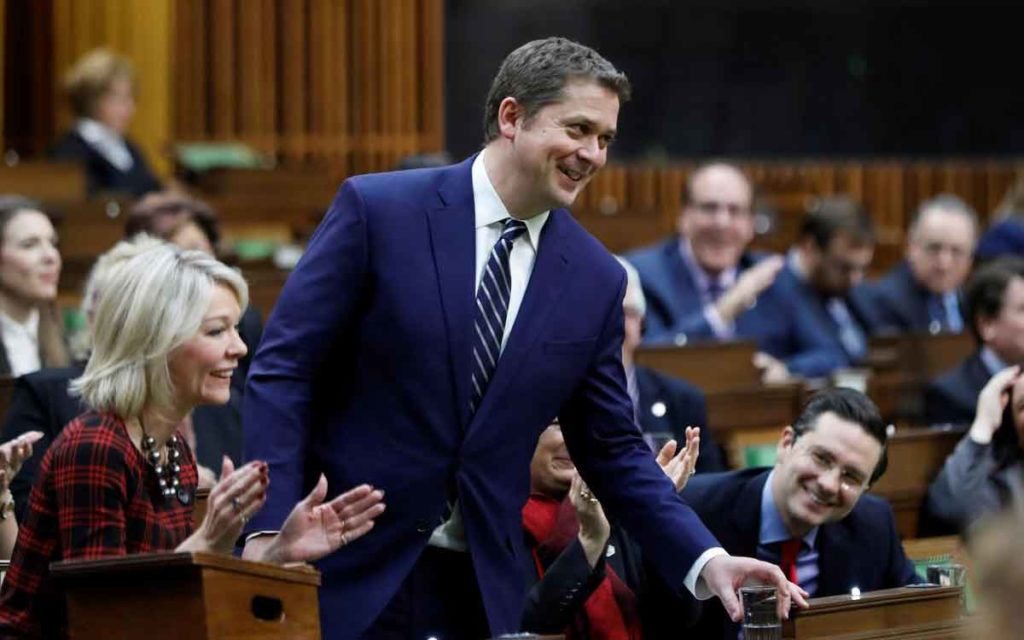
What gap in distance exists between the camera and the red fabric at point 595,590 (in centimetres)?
324

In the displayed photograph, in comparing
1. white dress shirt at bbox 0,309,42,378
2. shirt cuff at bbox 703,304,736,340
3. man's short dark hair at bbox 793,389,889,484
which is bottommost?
man's short dark hair at bbox 793,389,889,484

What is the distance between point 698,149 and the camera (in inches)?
418

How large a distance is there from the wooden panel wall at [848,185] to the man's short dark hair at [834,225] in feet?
8.69

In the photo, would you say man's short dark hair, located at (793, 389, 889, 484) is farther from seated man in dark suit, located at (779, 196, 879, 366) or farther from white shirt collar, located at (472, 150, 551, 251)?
seated man in dark suit, located at (779, 196, 879, 366)

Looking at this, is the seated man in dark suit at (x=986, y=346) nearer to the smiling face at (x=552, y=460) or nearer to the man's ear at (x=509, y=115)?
the smiling face at (x=552, y=460)

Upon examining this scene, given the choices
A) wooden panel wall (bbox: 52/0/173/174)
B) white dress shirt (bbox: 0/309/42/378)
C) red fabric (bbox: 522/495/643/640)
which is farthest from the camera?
wooden panel wall (bbox: 52/0/173/174)

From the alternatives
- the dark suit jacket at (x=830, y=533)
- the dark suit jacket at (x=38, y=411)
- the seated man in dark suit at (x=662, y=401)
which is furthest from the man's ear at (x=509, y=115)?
the seated man in dark suit at (x=662, y=401)

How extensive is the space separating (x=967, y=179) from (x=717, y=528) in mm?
7654

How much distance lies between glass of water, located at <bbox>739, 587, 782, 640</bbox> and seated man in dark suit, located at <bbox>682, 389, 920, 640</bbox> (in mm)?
963

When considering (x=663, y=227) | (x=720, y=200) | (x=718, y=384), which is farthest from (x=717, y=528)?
(x=663, y=227)

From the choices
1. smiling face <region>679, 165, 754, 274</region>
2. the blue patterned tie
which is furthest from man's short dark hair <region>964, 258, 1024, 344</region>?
the blue patterned tie

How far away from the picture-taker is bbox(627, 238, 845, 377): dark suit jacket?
6.17 meters

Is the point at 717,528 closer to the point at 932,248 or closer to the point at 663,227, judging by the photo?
the point at 932,248

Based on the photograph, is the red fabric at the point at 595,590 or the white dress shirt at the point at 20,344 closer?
the red fabric at the point at 595,590
